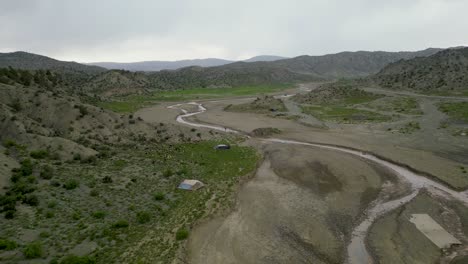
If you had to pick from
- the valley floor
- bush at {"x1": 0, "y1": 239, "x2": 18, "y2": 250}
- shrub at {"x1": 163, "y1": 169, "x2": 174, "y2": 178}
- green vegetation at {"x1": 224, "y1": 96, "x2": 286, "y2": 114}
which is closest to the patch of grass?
shrub at {"x1": 163, "y1": 169, "x2": 174, "y2": 178}

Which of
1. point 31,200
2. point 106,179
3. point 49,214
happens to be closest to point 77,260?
point 49,214

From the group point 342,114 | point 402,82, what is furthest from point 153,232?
point 402,82

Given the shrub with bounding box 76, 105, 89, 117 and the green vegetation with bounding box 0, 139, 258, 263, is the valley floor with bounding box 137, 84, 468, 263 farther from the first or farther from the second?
the shrub with bounding box 76, 105, 89, 117

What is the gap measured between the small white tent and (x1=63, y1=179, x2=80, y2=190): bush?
10.1m

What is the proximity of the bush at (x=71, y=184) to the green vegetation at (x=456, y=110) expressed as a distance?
6983 centimetres

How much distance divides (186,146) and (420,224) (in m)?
35.6

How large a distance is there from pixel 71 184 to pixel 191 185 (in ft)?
38.3

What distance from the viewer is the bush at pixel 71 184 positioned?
99.3 feet

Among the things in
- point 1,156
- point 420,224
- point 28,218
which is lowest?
point 420,224

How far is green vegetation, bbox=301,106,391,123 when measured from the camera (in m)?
75.1

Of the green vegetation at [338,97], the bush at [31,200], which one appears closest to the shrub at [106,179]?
the bush at [31,200]

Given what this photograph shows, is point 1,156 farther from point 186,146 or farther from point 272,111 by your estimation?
point 272,111

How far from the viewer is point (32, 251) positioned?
2034cm

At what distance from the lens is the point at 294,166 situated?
4156cm
